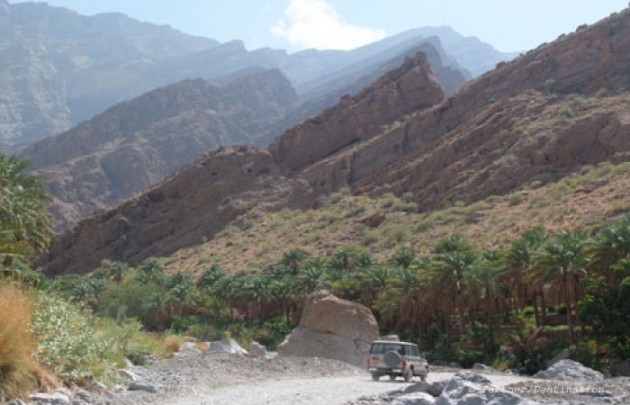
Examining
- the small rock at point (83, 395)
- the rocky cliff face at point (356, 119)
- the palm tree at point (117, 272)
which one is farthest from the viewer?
the rocky cliff face at point (356, 119)

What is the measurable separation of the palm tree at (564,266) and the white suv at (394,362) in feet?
56.9

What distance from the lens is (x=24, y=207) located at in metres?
30.4

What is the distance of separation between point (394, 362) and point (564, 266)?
19788 millimetres

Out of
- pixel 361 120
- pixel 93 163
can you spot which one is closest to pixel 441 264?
pixel 361 120

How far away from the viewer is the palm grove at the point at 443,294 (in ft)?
114

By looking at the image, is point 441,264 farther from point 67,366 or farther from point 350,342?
point 67,366

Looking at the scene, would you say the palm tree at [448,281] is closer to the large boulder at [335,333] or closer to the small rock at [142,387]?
the large boulder at [335,333]

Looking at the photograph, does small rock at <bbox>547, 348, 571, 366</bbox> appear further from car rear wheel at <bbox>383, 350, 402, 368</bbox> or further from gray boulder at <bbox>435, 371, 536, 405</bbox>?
gray boulder at <bbox>435, 371, 536, 405</bbox>

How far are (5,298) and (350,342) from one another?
2115cm

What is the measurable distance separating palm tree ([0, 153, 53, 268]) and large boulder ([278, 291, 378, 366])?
456 inches

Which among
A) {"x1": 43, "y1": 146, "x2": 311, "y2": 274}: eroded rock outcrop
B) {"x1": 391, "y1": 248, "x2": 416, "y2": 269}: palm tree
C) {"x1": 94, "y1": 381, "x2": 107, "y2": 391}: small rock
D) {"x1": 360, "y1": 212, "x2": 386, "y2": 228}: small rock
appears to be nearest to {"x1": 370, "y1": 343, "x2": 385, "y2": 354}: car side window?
{"x1": 94, "y1": 381, "x2": 107, "y2": 391}: small rock

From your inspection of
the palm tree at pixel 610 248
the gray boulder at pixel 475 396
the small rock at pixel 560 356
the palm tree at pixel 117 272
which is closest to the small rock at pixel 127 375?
the gray boulder at pixel 475 396

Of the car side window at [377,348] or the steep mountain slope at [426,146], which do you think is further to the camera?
the steep mountain slope at [426,146]

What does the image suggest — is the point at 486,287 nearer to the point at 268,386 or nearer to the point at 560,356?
the point at 560,356
